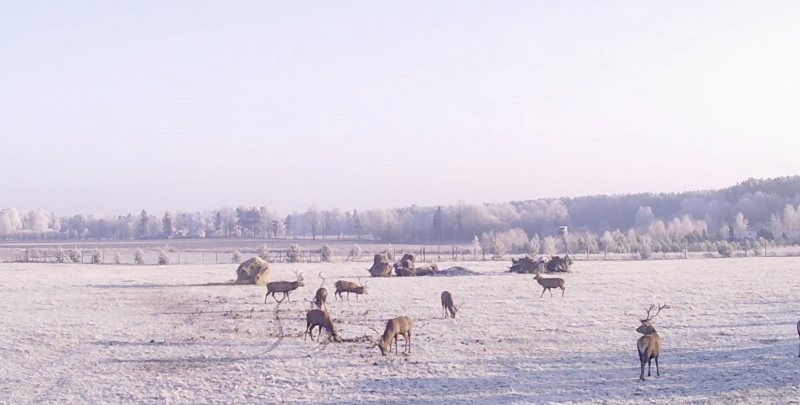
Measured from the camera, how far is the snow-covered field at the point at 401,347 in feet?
44.8

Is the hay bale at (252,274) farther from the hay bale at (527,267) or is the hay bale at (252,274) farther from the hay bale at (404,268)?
the hay bale at (527,267)

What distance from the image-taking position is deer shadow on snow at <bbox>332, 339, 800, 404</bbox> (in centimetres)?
1335

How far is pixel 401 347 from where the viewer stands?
17.8 meters

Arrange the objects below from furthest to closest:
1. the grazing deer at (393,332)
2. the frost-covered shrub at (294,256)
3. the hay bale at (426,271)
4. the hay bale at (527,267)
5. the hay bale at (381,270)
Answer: the frost-covered shrub at (294,256), the hay bale at (527,267), the hay bale at (426,271), the hay bale at (381,270), the grazing deer at (393,332)

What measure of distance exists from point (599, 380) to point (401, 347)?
5.57m

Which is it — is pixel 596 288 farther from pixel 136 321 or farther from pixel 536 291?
pixel 136 321

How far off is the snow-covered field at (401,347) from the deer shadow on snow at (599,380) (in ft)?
0.16

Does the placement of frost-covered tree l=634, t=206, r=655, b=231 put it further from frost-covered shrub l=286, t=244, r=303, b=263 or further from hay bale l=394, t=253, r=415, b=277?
hay bale l=394, t=253, r=415, b=277

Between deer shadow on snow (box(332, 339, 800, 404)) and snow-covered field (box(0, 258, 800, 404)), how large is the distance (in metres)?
0.05

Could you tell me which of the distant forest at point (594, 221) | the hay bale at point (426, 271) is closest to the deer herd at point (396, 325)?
the hay bale at point (426, 271)

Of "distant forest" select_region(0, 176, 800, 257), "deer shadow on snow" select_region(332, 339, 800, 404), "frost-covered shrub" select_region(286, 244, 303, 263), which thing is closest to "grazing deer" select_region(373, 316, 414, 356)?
"deer shadow on snow" select_region(332, 339, 800, 404)

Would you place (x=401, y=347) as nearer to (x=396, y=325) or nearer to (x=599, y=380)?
(x=396, y=325)

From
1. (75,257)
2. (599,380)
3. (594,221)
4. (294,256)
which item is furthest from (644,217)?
(599,380)

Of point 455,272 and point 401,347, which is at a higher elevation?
point 455,272
